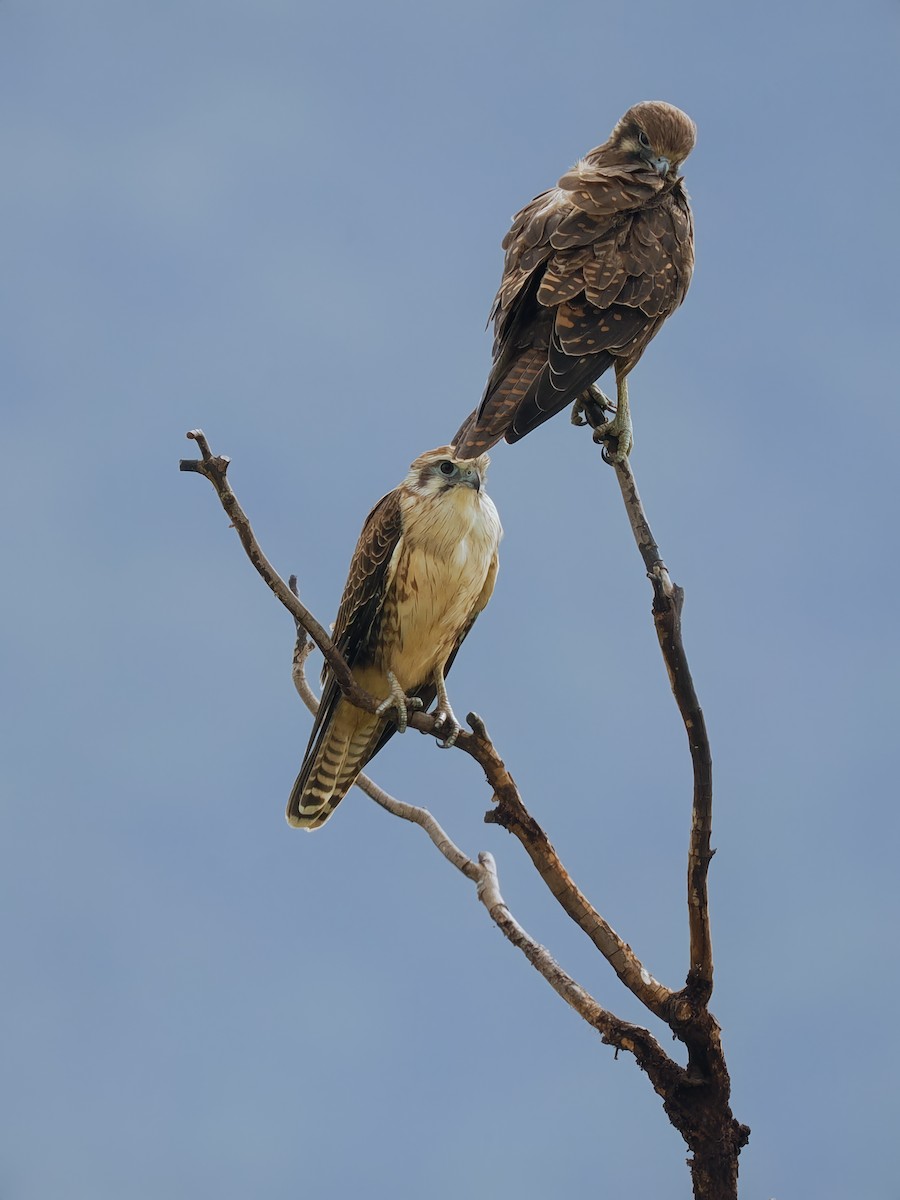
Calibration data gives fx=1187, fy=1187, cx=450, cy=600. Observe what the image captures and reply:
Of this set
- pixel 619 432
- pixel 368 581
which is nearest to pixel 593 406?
pixel 619 432

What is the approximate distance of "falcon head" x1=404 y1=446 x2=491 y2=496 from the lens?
12.7ft

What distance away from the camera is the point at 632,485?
10.2ft

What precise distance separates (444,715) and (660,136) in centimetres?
199

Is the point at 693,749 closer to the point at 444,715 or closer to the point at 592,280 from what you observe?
the point at 444,715

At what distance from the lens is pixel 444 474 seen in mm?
3889

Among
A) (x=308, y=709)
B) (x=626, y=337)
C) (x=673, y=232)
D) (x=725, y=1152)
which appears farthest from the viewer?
(x=308, y=709)

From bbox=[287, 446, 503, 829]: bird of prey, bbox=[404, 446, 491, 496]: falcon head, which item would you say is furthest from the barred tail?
bbox=[404, 446, 491, 496]: falcon head

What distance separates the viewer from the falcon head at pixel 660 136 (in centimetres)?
383

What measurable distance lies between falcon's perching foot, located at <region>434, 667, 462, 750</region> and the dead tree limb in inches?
15.3

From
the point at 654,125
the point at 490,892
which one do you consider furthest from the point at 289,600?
the point at 654,125

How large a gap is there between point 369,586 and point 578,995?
57.7 inches

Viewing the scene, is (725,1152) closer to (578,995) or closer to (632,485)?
(578,995)

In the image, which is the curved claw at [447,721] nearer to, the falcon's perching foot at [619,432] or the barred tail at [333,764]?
the barred tail at [333,764]

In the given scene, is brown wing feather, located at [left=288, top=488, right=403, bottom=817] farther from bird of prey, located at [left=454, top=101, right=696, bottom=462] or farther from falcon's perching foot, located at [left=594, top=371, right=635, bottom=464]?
falcon's perching foot, located at [left=594, top=371, right=635, bottom=464]
